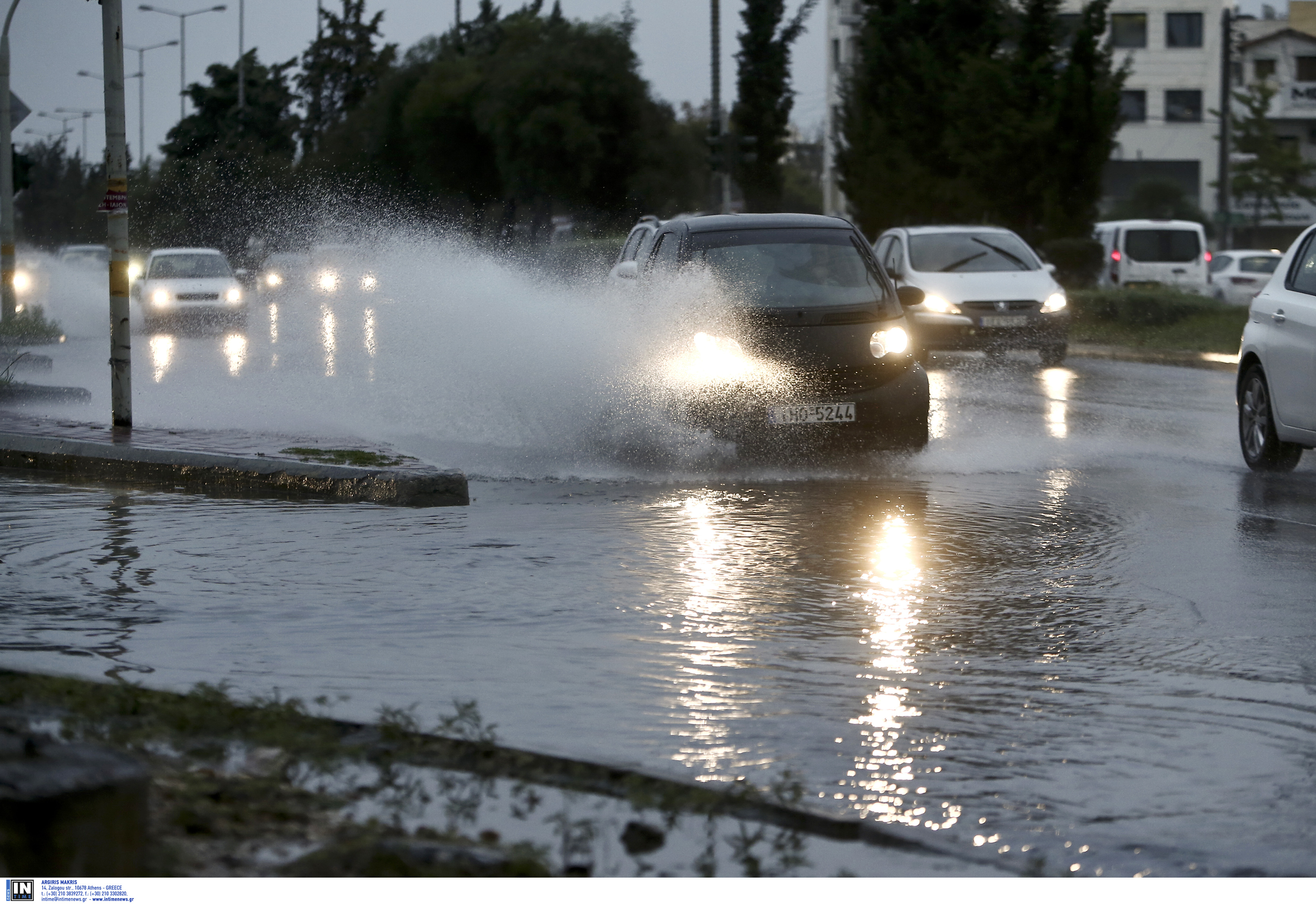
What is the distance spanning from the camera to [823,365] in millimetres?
11359

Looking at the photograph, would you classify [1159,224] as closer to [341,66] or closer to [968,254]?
[968,254]

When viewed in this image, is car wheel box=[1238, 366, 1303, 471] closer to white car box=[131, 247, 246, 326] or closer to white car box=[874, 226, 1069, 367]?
white car box=[874, 226, 1069, 367]

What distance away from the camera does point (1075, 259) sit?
31.5m

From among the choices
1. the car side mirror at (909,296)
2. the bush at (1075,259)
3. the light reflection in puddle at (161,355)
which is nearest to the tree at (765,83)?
the bush at (1075,259)

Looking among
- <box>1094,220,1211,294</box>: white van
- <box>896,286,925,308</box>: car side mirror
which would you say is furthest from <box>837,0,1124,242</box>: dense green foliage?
<box>896,286,925,308</box>: car side mirror

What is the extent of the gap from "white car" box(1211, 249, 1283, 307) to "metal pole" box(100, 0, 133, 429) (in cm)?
2623

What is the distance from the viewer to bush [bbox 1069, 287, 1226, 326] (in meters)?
26.6

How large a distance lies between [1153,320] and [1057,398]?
33.0 ft

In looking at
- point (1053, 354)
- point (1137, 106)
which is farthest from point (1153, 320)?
point (1137, 106)

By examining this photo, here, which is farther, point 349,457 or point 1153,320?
point 1153,320

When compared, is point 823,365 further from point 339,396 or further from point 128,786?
point 128,786

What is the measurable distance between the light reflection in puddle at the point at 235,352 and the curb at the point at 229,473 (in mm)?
7828

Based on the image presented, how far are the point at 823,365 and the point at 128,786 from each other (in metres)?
8.11

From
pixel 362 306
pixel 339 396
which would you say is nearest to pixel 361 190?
pixel 362 306
